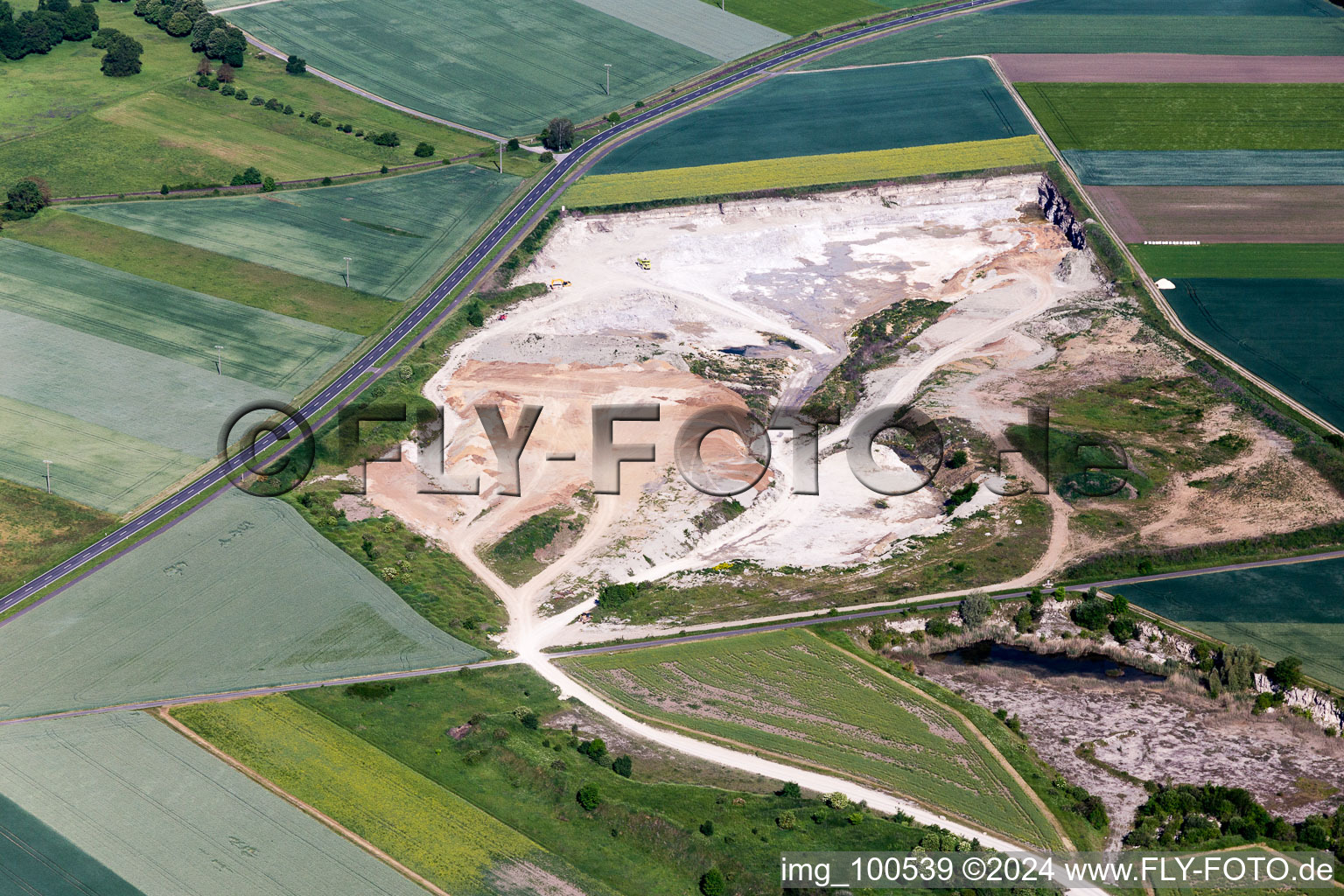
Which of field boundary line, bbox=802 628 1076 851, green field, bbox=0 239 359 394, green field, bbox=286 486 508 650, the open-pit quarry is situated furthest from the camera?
green field, bbox=0 239 359 394

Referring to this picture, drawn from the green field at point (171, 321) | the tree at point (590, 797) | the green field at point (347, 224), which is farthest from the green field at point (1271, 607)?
the green field at point (347, 224)

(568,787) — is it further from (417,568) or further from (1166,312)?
(1166,312)

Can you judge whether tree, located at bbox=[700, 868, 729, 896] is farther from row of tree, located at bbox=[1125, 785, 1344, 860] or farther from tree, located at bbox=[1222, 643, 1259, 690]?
tree, located at bbox=[1222, 643, 1259, 690]

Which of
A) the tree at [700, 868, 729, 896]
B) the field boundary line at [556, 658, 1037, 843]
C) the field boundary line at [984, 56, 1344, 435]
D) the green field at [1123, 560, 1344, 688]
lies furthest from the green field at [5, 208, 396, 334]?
the field boundary line at [984, 56, 1344, 435]

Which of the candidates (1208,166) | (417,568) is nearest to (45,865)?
(417,568)

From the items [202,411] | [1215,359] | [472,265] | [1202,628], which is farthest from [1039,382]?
[202,411]

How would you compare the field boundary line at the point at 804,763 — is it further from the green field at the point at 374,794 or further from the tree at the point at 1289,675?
the tree at the point at 1289,675
